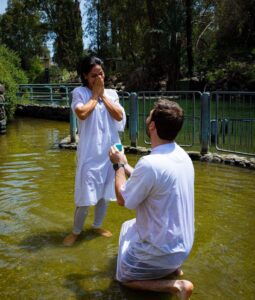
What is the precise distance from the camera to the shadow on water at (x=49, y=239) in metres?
4.64

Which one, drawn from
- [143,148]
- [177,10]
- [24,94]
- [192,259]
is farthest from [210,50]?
[192,259]

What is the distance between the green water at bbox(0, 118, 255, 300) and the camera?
3.74 meters

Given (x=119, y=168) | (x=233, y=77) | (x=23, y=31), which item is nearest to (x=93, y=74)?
(x=119, y=168)

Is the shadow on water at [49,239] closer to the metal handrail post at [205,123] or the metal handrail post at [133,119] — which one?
the metal handrail post at [205,123]

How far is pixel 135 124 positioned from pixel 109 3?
3115 cm

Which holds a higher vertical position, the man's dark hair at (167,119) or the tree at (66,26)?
the tree at (66,26)

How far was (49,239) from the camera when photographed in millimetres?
4836

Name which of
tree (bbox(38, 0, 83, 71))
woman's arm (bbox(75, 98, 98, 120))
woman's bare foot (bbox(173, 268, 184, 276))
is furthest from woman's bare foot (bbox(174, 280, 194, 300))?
tree (bbox(38, 0, 83, 71))

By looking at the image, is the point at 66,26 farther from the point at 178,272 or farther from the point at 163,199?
the point at 163,199

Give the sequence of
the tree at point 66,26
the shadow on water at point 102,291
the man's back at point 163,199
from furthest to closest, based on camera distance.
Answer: the tree at point 66,26, the shadow on water at point 102,291, the man's back at point 163,199

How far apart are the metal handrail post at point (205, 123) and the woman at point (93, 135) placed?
4504 millimetres

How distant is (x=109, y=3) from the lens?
38.7 metres

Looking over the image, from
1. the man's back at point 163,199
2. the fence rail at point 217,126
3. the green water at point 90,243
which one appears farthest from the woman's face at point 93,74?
the fence rail at point 217,126

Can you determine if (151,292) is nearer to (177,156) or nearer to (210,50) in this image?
(177,156)
